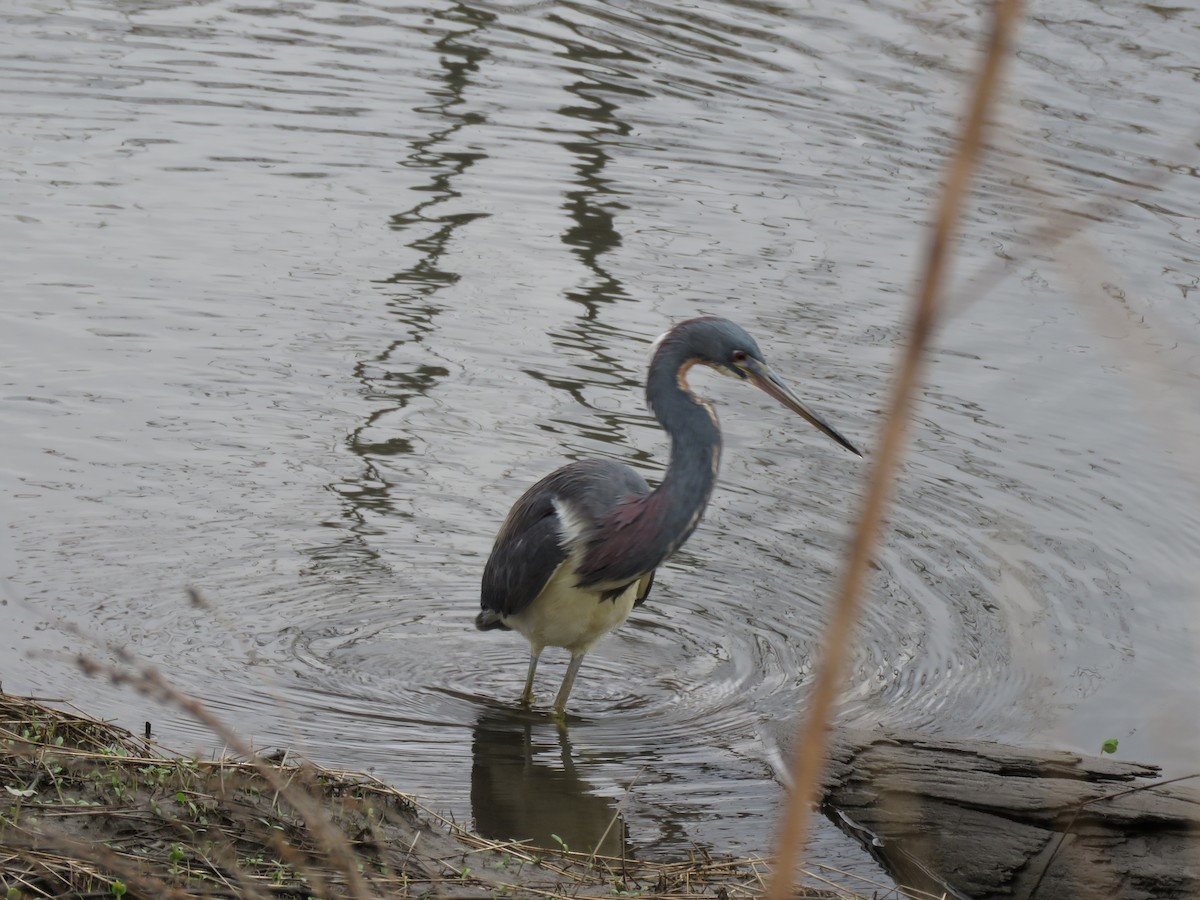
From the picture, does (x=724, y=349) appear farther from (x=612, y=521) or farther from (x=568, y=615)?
(x=568, y=615)

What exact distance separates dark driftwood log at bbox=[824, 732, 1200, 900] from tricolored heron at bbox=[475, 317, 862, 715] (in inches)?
40.4

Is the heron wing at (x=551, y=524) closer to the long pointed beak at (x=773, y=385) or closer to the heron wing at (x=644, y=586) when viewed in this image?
the heron wing at (x=644, y=586)

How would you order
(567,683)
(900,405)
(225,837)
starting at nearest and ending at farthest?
(900,405)
(225,837)
(567,683)

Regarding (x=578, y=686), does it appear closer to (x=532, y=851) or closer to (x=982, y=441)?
(x=532, y=851)

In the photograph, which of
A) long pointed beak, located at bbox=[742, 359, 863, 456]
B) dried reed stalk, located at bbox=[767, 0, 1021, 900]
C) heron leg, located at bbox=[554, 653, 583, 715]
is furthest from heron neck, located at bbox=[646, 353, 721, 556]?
dried reed stalk, located at bbox=[767, 0, 1021, 900]

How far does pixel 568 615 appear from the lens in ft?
19.0

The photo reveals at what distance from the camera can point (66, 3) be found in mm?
15133

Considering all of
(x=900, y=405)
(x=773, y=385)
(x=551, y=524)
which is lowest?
(x=551, y=524)

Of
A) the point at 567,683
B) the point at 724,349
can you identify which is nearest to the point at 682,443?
the point at 724,349

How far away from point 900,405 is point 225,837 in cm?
338

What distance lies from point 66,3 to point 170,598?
10864mm

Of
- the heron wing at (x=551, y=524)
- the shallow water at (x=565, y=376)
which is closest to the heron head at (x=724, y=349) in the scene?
the heron wing at (x=551, y=524)

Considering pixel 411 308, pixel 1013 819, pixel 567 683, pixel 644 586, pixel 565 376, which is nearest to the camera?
pixel 1013 819

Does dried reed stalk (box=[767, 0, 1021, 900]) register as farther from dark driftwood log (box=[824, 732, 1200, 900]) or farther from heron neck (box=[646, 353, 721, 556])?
heron neck (box=[646, 353, 721, 556])
